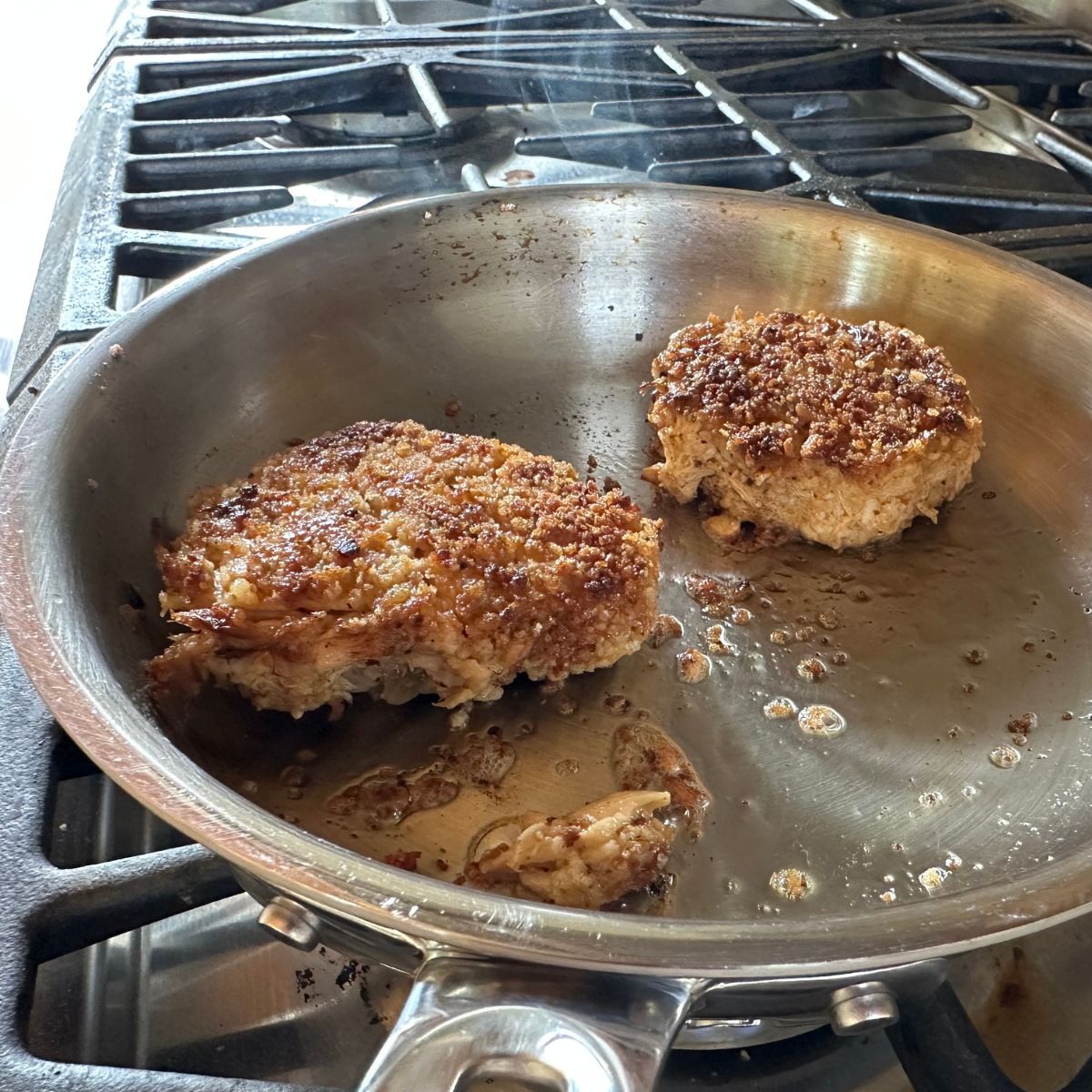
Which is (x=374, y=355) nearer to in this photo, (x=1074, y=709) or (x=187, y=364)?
(x=187, y=364)

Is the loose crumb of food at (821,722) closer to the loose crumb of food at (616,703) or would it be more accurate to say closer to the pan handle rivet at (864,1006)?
the loose crumb of food at (616,703)

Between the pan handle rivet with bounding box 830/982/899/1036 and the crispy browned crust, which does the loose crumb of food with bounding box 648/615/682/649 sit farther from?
the pan handle rivet with bounding box 830/982/899/1036

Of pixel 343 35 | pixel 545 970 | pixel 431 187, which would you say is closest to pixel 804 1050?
pixel 545 970

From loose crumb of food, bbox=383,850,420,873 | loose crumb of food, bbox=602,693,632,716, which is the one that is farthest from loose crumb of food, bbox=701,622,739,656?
loose crumb of food, bbox=383,850,420,873

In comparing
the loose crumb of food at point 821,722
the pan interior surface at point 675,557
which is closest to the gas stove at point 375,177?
the pan interior surface at point 675,557

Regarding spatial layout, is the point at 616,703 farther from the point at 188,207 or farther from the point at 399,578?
the point at 188,207

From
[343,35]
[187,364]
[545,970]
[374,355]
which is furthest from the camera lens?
[343,35]
